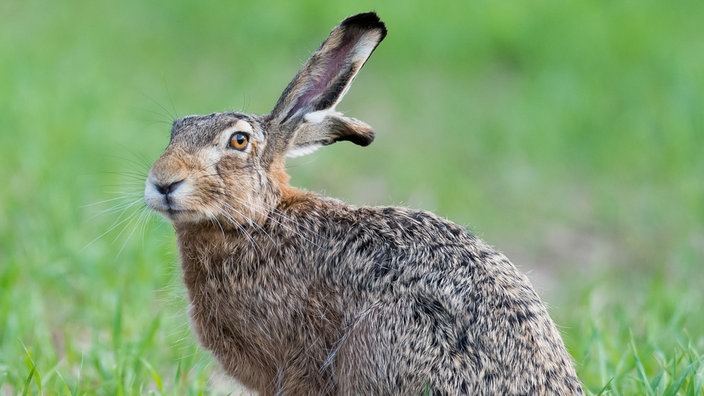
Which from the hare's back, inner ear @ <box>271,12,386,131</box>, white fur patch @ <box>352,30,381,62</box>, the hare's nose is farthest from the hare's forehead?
the hare's back

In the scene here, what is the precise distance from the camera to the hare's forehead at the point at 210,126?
184 inches

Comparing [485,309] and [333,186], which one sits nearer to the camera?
[485,309]

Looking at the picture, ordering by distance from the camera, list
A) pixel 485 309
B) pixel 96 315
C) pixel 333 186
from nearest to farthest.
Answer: pixel 485 309 < pixel 96 315 < pixel 333 186

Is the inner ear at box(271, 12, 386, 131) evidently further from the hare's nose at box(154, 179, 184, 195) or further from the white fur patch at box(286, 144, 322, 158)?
the hare's nose at box(154, 179, 184, 195)

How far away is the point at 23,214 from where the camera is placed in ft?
24.1

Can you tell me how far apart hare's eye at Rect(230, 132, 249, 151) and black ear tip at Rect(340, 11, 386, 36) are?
25.0 inches

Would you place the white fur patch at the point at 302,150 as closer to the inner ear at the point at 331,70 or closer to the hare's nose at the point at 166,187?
the inner ear at the point at 331,70

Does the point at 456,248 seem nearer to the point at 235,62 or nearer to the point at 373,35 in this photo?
the point at 373,35

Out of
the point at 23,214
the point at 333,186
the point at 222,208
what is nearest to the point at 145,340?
the point at 222,208

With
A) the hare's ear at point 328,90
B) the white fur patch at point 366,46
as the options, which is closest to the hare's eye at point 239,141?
the hare's ear at point 328,90

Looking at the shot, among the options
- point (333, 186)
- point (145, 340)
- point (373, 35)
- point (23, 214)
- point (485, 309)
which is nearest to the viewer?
point (485, 309)

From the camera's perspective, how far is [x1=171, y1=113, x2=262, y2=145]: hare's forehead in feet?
15.3

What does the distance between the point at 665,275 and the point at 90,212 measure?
398 centimetres

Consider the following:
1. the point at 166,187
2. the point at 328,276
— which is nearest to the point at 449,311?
the point at 328,276
